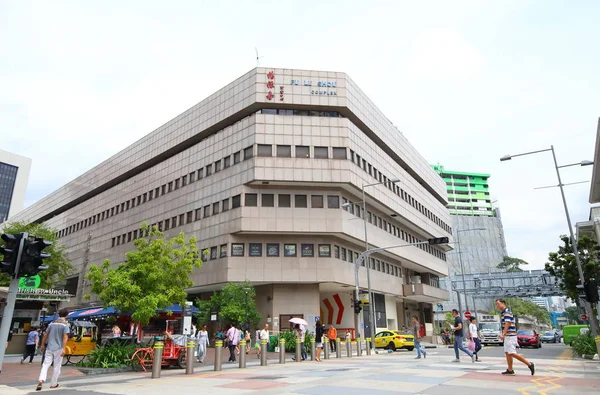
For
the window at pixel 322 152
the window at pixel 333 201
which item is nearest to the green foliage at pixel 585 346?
the window at pixel 333 201

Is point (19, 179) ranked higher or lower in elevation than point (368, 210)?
higher

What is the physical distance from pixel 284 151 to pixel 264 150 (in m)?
1.75

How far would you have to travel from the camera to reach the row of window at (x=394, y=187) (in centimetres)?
3947

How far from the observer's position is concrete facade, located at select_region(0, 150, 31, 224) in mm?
124125

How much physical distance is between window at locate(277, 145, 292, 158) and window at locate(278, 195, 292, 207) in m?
3.55

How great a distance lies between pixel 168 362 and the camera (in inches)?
655

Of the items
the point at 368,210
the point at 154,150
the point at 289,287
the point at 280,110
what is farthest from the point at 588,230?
the point at 154,150

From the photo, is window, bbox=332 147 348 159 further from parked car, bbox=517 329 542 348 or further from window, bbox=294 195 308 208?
parked car, bbox=517 329 542 348

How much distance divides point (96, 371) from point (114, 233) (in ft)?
130

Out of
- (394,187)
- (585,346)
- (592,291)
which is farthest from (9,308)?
(394,187)

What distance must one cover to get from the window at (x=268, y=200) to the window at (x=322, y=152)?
535 cm

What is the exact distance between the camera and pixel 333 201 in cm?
3738

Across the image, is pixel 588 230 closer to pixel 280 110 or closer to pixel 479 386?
pixel 280 110

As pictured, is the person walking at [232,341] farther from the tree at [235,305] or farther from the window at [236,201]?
the window at [236,201]
